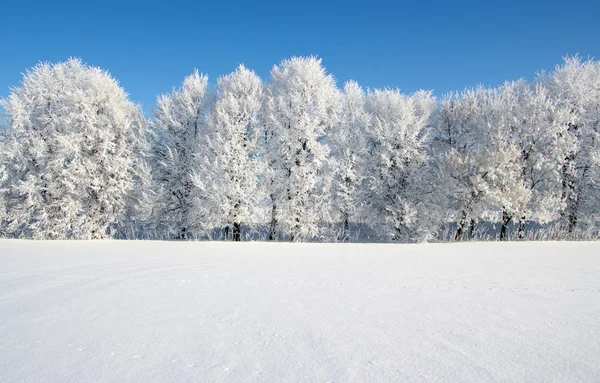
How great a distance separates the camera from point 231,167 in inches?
648

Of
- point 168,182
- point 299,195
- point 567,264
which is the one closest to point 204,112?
point 168,182

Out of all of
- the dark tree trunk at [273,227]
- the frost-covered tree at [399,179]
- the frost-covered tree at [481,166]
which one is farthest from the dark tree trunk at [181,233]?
the frost-covered tree at [481,166]

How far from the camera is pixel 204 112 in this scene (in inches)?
773

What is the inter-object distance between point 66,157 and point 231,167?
28.1 feet

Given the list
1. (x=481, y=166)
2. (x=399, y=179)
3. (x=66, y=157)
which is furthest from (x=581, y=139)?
(x=66, y=157)

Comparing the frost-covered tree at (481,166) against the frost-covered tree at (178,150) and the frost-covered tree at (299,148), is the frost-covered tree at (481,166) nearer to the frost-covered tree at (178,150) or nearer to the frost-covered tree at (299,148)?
the frost-covered tree at (299,148)

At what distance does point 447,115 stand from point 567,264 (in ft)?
54.2

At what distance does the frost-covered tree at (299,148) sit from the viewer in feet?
56.0

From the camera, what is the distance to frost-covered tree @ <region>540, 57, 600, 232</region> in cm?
1806

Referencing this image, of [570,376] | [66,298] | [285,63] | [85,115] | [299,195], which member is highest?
[285,63]

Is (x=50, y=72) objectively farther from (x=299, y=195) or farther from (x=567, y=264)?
(x=567, y=264)

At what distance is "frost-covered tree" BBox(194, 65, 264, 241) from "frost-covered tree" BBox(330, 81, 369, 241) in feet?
15.5

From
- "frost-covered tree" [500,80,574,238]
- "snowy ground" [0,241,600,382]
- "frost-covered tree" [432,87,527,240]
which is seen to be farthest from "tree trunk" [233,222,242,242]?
"frost-covered tree" [500,80,574,238]

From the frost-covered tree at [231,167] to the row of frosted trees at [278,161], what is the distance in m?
0.08
